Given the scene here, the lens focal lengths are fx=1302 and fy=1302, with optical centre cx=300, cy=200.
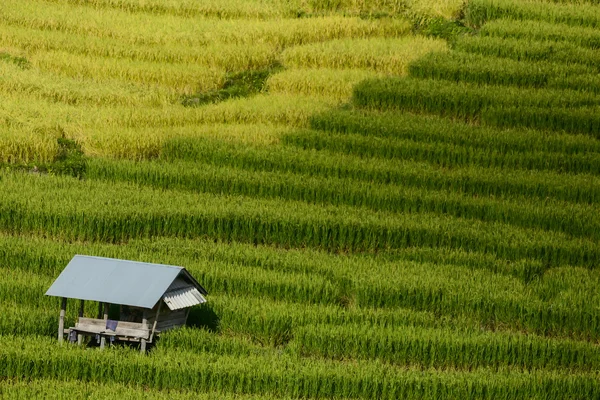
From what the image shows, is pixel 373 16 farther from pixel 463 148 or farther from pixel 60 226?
pixel 60 226

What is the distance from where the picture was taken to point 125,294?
13906 mm

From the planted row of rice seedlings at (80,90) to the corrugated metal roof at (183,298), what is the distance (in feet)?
30.4

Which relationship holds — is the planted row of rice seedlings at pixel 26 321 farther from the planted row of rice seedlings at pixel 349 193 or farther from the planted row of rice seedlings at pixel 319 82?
the planted row of rice seedlings at pixel 319 82

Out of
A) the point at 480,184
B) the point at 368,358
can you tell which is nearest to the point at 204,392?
the point at 368,358

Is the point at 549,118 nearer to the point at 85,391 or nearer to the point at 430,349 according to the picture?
the point at 430,349

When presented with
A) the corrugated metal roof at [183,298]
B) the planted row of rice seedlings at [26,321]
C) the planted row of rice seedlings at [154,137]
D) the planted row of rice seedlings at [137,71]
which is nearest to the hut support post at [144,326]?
the corrugated metal roof at [183,298]

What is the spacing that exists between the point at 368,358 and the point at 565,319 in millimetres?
2716

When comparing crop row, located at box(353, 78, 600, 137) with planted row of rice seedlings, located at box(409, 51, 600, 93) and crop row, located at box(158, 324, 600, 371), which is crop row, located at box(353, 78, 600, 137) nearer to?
planted row of rice seedlings, located at box(409, 51, 600, 93)

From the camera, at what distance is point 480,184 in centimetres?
1998

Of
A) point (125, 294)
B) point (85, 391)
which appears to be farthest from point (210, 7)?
point (85, 391)

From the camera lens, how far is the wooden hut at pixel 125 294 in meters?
13.9

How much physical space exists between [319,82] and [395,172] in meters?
4.35

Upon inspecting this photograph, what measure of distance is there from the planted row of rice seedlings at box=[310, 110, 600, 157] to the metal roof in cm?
820

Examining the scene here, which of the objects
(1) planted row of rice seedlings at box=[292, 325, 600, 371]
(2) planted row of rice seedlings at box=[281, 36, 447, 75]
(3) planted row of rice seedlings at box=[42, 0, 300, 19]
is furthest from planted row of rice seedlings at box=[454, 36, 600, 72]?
(1) planted row of rice seedlings at box=[292, 325, 600, 371]
